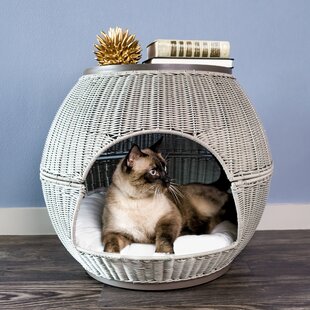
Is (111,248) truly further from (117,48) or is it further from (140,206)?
(117,48)

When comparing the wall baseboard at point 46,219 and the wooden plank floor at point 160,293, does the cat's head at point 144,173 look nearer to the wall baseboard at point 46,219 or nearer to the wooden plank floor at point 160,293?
the wooden plank floor at point 160,293

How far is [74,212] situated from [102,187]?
0.62m

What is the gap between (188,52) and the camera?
1.36m

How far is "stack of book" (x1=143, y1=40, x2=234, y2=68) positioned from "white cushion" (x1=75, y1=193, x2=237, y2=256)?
58cm

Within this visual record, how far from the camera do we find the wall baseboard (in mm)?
1884

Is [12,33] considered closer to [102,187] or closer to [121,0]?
[121,0]

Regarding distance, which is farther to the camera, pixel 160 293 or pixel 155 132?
pixel 160 293

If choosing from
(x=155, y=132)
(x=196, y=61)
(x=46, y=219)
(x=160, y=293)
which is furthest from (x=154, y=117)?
(x=46, y=219)

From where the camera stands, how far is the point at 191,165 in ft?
6.12

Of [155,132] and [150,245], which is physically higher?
[155,132]

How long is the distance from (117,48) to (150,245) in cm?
67

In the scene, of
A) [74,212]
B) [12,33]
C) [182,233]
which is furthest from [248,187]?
[12,33]

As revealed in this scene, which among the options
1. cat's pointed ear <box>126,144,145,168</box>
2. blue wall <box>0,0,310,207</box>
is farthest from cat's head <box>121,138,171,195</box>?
blue wall <box>0,0,310,207</box>

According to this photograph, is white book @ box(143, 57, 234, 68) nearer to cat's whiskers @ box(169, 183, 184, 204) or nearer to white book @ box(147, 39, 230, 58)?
white book @ box(147, 39, 230, 58)
